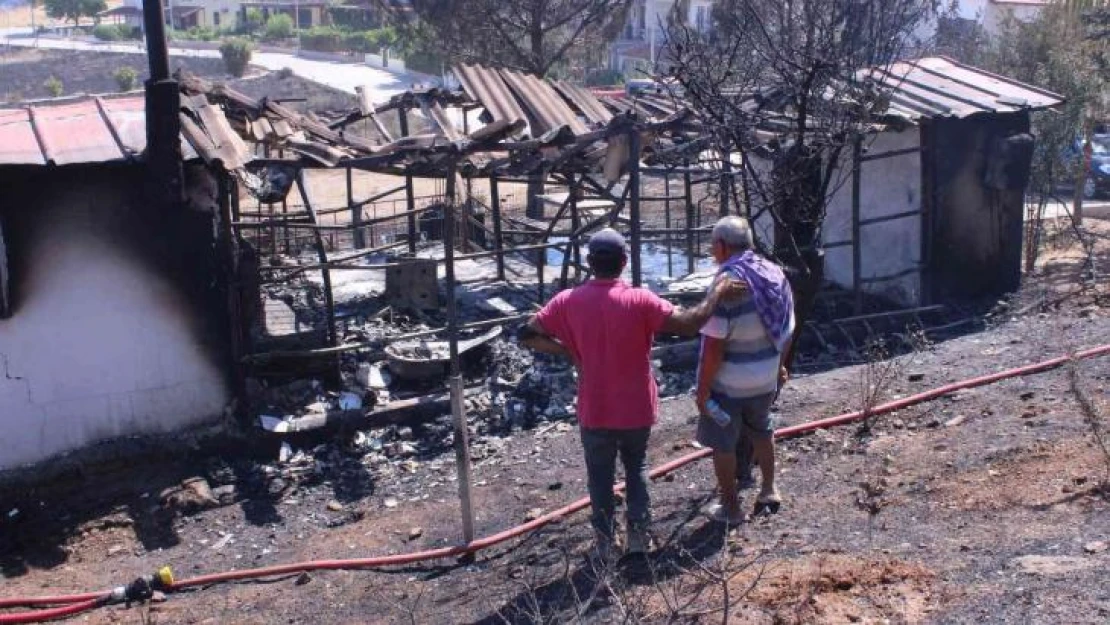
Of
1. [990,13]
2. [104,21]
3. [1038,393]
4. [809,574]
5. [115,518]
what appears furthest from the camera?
[104,21]

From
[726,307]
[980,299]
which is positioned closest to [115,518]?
[726,307]

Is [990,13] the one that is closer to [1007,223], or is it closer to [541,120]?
[1007,223]

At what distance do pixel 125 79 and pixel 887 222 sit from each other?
45724 mm

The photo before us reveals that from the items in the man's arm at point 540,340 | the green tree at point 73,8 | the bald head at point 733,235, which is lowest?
the man's arm at point 540,340

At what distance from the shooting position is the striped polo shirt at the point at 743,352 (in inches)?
213

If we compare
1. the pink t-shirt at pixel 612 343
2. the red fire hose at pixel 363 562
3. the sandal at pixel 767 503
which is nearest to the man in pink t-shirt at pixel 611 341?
the pink t-shirt at pixel 612 343

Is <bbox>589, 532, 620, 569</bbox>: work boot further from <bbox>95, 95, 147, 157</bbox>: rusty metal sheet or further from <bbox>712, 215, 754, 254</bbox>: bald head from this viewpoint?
<bbox>95, 95, 147, 157</bbox>: rusty metal sheet

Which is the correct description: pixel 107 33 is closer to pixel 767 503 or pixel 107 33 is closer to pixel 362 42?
pixel 362 42

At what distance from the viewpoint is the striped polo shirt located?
5398 millimetres

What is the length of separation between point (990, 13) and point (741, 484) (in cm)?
3662

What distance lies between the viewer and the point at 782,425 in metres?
7.93

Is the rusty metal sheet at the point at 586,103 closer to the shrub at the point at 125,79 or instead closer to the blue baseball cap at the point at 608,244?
the blue baseball cap at the point at 608,244

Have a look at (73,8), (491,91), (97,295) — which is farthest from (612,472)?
(73,8)

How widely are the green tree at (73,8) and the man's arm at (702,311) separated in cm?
8842
